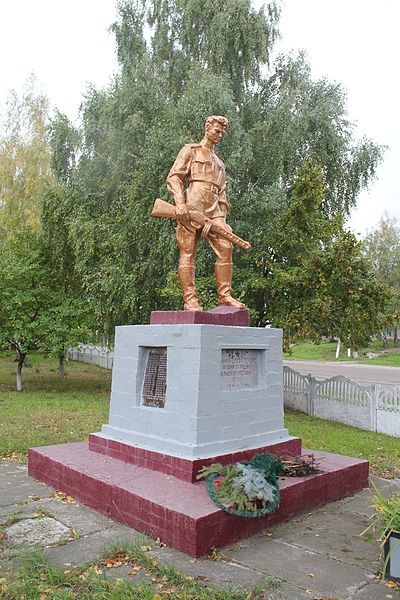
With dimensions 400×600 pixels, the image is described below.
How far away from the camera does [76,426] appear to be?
33.1ft

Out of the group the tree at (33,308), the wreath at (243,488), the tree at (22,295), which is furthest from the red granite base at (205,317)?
the tree at (22,295)

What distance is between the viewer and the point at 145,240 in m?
13.8

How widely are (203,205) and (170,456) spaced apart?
2912 millimetres

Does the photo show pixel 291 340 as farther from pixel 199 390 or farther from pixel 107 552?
pixel 107 552

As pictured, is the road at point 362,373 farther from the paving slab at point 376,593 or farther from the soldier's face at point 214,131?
the paving slab at point 376,593

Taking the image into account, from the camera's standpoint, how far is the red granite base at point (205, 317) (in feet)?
18.6

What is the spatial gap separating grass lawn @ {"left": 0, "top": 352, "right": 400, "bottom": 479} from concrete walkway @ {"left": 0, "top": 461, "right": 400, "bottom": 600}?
8.36ft

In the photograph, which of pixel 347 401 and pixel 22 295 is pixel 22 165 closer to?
pixel 22 295

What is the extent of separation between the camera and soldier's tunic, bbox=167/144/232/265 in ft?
20.9

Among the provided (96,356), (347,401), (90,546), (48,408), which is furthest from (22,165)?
(90,546)

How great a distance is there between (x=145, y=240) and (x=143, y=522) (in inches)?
388

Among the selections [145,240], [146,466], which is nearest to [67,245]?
[145,240]

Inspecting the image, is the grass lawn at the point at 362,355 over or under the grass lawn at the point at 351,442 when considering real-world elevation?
over

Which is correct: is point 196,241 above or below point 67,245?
below
